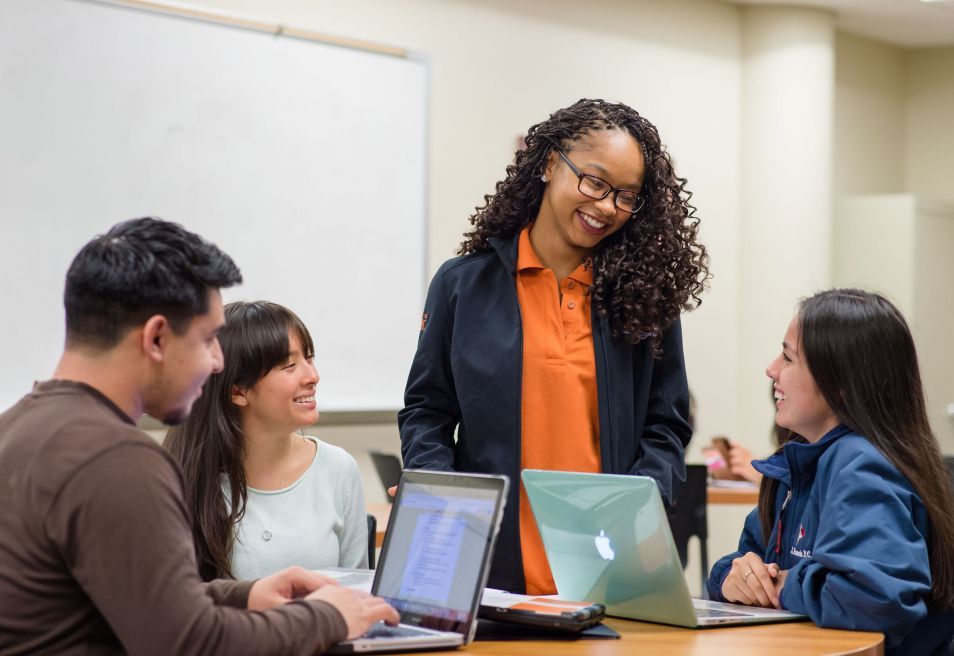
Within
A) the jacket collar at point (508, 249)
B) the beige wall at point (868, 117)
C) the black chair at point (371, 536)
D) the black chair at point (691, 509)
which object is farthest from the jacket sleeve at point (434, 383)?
the beige wall at point (868, 117)

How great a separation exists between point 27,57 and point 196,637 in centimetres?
301

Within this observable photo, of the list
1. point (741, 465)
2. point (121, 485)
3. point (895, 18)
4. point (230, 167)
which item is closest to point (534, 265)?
point (121, 485)

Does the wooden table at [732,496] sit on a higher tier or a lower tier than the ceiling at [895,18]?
lower

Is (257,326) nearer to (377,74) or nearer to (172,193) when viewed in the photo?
(172,193)

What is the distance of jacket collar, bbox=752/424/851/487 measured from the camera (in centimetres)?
196

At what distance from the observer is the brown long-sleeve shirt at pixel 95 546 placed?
1315 mm

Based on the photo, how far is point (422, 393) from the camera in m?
2.28

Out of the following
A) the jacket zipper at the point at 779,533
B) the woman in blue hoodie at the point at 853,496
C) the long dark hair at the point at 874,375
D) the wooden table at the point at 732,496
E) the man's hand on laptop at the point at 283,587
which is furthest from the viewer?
the wooden table at the point at 732,496

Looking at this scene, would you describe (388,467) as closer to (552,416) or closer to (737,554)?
(552,416)

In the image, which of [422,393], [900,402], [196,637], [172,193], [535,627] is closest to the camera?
[196,637]

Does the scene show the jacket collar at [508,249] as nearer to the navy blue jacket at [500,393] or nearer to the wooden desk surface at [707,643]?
the navy blue jacket at [500,393]

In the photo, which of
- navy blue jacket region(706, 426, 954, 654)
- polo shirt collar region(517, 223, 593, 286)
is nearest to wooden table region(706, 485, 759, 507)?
polo shirt collar region(517, 223, 593, 286)

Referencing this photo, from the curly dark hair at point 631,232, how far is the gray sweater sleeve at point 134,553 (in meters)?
1.06

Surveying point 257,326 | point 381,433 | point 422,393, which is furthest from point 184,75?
Result: point 422,393
